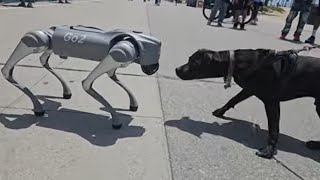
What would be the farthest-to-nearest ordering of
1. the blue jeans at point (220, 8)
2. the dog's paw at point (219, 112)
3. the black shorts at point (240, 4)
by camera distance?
the blue jeans at point (220, 8), the black shorts at point (240, 4), the dog's paw at point (219, 112)

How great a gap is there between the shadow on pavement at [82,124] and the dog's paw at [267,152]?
3.80 feet

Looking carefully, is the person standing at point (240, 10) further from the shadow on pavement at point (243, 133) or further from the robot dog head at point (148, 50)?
the robot dog head at point (148, 50)

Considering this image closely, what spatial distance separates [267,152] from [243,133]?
0.60m

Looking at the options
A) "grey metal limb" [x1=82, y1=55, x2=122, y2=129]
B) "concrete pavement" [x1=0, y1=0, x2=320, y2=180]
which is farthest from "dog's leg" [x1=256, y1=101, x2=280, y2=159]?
"grey metal limb" [x1=82, y1=55, x2=122, y2=129]

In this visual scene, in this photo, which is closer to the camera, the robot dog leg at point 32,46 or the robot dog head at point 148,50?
the robot dog head at point 148,50

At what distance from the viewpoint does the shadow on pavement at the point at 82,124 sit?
A: 3961mm

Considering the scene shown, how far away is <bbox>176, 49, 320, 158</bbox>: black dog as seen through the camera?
13.3ft

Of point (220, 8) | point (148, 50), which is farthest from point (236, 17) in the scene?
point (148, 50)

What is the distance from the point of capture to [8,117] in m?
4.20

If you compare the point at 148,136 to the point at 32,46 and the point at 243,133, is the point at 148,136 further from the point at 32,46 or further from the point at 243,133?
the point at 32,46

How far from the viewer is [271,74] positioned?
4.04 m

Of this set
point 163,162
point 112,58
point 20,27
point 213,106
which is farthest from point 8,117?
point 20,27

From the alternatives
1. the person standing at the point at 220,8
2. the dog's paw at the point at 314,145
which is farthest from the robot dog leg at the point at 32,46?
the person standing at the point at 220,8

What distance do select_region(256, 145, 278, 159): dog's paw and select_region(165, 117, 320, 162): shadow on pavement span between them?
0.53 feet
